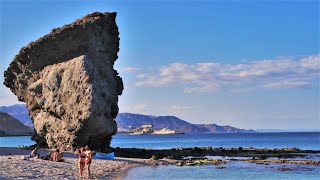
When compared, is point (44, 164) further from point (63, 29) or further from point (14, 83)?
point (14, 83)

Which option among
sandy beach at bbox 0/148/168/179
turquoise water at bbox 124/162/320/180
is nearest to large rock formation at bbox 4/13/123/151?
sandy beach at bbox 0/148/168/179

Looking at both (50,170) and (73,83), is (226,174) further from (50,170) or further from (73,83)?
(73,83)

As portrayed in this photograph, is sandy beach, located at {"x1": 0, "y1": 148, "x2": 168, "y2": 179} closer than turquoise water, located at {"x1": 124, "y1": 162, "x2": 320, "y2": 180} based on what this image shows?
Yes

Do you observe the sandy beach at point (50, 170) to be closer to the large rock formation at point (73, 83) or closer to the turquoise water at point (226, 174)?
the turquoise water at point (226, 174)

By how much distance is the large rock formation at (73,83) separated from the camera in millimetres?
47500

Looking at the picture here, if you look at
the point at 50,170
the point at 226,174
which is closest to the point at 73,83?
the point at 50,170

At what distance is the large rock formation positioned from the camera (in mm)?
47500

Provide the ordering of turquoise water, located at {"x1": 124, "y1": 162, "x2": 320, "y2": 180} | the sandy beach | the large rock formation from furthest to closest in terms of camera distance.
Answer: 1. the large rock formation
2. turquoise water, located at {"x1": 124, "y1": 162, "x2": 320, "y2": 180}
3. the sandy beach

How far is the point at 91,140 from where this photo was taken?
160ft

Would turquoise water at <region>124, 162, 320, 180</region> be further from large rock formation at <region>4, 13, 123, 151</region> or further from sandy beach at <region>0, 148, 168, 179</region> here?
large rock formation at <region>4, 13, 123, 151</region>

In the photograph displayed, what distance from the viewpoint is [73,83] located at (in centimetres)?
4806

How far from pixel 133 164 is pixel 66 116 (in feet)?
36.5

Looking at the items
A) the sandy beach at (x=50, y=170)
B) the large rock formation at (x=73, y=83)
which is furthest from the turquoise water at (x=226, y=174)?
the large rock formation at (x=73, y=83)

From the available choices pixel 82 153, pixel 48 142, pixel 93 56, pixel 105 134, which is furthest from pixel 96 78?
pixel 82 153
